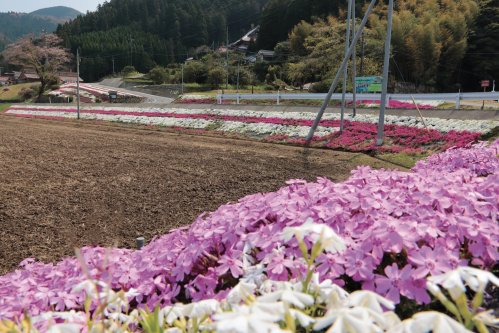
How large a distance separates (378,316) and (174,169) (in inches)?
279

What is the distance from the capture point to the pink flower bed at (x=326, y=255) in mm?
1017

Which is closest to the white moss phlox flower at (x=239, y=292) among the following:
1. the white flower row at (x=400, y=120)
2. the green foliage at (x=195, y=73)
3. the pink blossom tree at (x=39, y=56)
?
the white flower row at (x=400, y=120)

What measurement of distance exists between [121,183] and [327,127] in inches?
332

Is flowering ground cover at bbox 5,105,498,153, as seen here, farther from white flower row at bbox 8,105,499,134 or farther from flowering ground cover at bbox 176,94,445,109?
flowering ground cover at bbox 176,94,445,109

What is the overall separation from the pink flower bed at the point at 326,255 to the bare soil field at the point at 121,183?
2489 mm

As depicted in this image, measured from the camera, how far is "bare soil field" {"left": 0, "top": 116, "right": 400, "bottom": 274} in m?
4.04

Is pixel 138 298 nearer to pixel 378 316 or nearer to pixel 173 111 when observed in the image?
pixel 378 316

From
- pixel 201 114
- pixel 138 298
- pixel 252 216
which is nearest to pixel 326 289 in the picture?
pixel 252 216

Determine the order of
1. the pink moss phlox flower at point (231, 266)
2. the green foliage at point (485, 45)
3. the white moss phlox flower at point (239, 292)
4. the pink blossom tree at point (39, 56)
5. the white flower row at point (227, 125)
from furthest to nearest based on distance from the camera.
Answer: the pink blossom tree at point (39, 56) < the green foliage at point (485, 45) < the white flower row at point (227, 125) < the pink moss phlox flower at point (231, 266) < the white moss phlox flower at point (239, 292)

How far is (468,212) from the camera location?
127 cm

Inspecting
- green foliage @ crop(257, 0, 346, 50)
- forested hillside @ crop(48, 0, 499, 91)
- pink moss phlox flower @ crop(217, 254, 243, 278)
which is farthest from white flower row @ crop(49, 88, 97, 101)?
pink moss phlox flower @ crop(217, 254, 243, 278)

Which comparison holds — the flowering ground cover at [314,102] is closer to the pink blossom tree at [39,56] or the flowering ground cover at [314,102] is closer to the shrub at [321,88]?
the shrub at [321,88]

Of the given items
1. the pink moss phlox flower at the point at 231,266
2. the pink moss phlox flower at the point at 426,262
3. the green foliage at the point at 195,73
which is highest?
the green foliage at the point at 195,73

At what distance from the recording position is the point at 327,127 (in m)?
12.2
